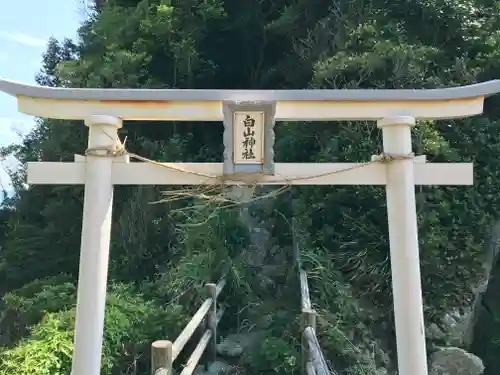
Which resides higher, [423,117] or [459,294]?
[423,117]

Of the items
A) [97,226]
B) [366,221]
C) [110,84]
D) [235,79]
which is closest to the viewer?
[97,226]

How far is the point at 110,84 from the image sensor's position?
898 centimetres

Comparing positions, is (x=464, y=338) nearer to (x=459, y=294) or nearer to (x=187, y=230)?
(x=459, y=294)

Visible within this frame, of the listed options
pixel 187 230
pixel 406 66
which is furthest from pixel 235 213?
pixel 406 66

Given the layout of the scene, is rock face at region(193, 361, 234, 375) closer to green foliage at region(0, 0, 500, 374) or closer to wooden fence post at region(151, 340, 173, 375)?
green foliage at region(0, 0, 500, 374)

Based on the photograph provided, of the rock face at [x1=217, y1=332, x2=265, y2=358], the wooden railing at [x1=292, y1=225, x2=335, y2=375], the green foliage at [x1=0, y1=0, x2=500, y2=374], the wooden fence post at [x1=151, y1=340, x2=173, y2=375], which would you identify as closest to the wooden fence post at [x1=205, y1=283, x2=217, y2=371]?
the rock face at [x1=217, y1=332, x2=265, y2=358]

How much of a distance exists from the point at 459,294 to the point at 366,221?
1303mm

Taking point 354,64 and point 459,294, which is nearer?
point 459,294

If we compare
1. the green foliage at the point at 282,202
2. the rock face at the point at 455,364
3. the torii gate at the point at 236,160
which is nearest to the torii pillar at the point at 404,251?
the torii gate at the point at 236,160

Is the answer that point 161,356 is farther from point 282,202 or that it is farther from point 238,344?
point 282,202

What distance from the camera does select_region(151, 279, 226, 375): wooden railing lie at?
9.35 feet

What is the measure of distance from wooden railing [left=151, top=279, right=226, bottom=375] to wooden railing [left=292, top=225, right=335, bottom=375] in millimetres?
754

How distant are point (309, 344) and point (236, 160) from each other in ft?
5.80

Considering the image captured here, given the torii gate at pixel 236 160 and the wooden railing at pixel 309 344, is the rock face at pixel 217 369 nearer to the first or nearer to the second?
the wooden railing at pixel 309 344
